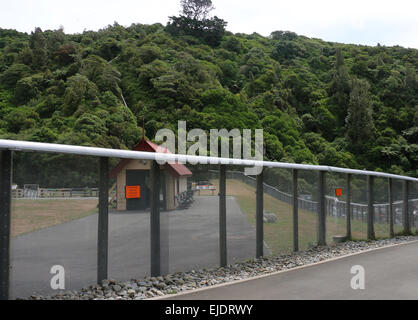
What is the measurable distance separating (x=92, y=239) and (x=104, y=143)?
143ft

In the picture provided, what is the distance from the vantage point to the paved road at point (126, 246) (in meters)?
4.96

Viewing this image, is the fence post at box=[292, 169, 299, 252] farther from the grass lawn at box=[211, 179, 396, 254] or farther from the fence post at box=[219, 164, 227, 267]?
the fence post at box=[219, 164, 227, 267]

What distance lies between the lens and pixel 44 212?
520 cm

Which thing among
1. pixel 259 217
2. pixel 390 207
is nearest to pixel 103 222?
pixel 259 217

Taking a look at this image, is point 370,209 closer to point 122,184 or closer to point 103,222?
point 122,184

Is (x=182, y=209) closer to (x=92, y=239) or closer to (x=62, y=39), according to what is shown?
(x=92, y=239)

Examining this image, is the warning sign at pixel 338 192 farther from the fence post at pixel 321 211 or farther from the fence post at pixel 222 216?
the fence post at pixel 222 216

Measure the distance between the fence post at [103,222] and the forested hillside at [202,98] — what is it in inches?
1544

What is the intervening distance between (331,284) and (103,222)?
126 inches

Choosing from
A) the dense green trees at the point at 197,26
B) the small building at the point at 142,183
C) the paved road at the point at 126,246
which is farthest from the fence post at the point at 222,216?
the dense green trees at the point at 197,26

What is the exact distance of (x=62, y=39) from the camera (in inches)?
3730

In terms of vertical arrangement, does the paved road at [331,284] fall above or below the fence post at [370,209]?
below
